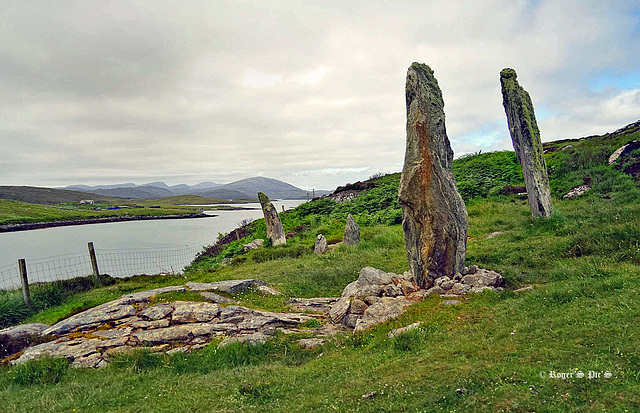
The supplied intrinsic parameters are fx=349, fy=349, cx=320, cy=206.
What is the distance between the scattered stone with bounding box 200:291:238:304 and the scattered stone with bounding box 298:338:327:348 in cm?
389

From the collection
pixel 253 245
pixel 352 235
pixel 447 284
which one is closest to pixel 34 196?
pixel 253 245

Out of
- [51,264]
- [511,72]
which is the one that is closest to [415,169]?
[511,72]

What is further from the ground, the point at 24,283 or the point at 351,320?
the point at 24,283

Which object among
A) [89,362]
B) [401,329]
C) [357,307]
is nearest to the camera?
[401,329]

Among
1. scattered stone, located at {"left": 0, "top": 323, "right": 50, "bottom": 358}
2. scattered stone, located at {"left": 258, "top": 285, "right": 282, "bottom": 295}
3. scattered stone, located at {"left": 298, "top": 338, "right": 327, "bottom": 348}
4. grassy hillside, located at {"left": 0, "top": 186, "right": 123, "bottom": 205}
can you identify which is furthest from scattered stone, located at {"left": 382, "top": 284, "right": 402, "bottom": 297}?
grassy hillside, located at {"left": 0, "top": 186, "right": 123, "bottom": 205}

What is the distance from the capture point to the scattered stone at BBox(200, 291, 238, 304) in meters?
12.6

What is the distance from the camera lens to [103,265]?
2472 centimetres

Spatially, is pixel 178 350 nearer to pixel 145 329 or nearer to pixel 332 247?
pixel 145 329

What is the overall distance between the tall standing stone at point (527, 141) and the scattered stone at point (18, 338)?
867 inches

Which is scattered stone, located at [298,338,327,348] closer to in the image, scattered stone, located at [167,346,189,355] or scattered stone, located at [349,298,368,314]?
scattered stone, located at [349,298,368,314]

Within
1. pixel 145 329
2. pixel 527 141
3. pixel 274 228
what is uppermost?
pixel 527 141

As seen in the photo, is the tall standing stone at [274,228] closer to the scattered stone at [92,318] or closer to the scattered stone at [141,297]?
the scattered stone at [141,297]

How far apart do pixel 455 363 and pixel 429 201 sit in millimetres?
7039

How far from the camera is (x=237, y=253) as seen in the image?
97.6 feet
